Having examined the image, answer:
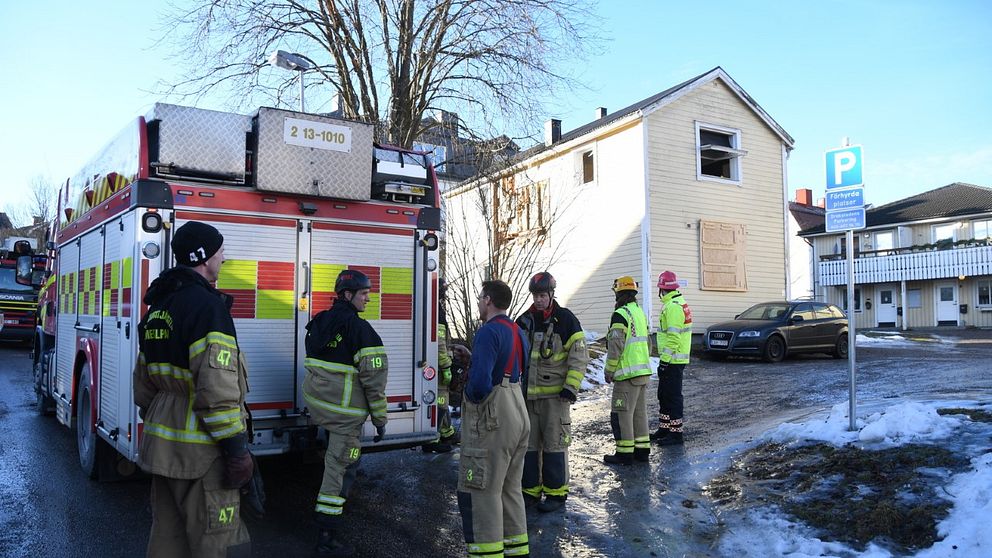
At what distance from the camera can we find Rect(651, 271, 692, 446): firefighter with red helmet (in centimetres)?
806

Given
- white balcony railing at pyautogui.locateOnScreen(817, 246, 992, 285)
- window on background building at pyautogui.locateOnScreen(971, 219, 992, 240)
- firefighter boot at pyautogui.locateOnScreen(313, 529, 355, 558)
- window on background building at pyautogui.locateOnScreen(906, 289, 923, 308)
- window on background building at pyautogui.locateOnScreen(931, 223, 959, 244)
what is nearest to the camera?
firefighter boot at pyautogui.locateOnScreen(313, 529, 355, 558)

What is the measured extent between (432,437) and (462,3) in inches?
399

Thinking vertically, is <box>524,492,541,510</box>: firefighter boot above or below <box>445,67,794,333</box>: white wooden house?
below

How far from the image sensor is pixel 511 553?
4.54m

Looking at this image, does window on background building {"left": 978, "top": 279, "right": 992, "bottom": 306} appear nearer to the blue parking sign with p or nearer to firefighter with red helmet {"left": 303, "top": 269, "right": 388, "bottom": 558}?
the blue parking sign with p

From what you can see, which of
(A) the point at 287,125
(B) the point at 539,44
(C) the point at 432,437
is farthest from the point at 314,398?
(B) the point at 539,44

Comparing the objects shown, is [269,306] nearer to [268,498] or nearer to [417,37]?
[268,498]

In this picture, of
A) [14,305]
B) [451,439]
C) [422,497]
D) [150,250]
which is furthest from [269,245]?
[14,305]

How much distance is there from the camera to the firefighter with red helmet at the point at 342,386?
5168 mm

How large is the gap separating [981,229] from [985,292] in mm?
3212

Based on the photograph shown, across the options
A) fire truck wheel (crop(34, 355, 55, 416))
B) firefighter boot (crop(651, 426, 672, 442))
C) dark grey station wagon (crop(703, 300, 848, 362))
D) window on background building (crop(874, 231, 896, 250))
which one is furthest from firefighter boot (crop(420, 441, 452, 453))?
window on background building (crop(874, 231, 896, 250))

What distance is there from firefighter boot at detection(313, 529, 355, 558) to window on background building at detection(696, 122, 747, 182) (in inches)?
685

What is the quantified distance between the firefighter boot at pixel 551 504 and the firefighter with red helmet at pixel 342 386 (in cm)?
163

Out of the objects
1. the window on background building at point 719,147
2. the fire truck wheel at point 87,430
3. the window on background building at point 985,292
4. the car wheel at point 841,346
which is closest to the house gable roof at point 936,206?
the window on background building at point 985,292
